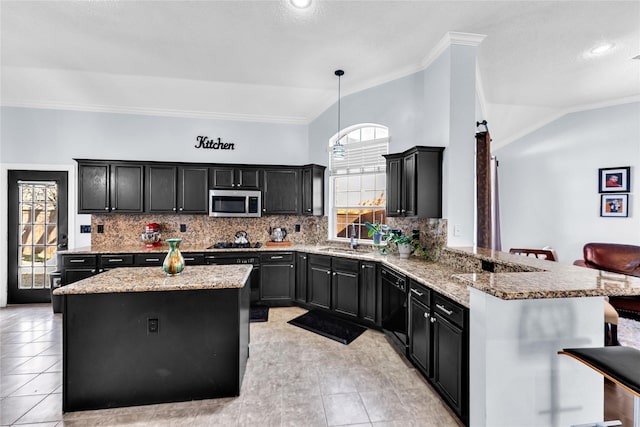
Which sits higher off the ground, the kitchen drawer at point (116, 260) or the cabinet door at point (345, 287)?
the kitchen drawer at point (116, 260)

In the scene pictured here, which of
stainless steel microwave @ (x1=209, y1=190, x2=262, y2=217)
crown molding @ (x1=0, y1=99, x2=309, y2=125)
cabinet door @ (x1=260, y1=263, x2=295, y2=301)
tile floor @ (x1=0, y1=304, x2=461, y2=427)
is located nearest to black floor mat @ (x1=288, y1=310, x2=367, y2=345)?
tile floor @ (x1=0, y1=304, x2=461, y2=427)

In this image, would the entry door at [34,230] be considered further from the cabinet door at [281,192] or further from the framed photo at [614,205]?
the framed photo at [614,205]

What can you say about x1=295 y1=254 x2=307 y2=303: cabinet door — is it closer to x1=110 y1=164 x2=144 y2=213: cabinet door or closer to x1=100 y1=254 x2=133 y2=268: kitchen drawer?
x1=100 y1=254 x2=133 y2=268: kitchen drawer

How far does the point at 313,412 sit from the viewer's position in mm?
2088

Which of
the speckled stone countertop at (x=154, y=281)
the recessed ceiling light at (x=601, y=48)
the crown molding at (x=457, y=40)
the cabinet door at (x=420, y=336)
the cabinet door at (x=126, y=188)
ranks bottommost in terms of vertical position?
the cabinet door at (x=420, y=336)

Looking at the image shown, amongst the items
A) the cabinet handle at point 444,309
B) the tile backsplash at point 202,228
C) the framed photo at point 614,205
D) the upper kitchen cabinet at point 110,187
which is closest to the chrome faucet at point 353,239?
the tile backsplash at point 202,228

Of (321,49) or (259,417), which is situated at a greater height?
(321,49)

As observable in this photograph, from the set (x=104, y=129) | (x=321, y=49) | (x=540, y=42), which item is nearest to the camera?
(x=540, y=42)

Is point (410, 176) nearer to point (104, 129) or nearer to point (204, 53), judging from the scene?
point (204, 53)

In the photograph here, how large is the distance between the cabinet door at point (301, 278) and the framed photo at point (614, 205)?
460 centimetres

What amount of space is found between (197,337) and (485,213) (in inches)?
131

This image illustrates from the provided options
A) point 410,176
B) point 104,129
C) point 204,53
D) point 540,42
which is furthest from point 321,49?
point 104,129

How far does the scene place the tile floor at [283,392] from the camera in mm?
2014

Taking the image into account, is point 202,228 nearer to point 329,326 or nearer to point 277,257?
point 277,257
